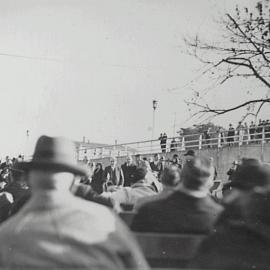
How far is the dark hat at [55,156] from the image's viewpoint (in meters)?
2.04

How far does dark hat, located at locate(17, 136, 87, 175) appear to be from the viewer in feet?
6.68

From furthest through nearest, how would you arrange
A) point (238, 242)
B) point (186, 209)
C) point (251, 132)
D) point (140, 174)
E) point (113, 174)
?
1. point (251, 132)
2. point (113, 174)
3. point (140, 174)
4. point (186, 209)
5. point (238, 242)

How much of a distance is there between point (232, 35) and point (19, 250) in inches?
178

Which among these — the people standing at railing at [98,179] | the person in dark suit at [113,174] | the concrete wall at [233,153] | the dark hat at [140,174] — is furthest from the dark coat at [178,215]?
the concrete wall at [233,153]

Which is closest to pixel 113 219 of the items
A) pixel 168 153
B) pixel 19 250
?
pixel 19 250

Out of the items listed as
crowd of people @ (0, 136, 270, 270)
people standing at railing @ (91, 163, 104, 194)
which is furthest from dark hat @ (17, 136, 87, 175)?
people standing at railing @ (91, 163, 104, 194)

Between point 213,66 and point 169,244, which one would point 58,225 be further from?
point 213,66

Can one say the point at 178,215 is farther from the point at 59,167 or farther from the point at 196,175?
the point at 59,167

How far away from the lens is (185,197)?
2.57 metres

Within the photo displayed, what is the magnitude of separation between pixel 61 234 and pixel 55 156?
0.33 meters

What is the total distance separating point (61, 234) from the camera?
73.6 inches

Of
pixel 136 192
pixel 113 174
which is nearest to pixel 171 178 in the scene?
pixel 136 192

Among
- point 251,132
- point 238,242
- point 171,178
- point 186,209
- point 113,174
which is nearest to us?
point 238,242

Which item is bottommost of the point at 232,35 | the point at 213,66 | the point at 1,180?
the point at 1,180
